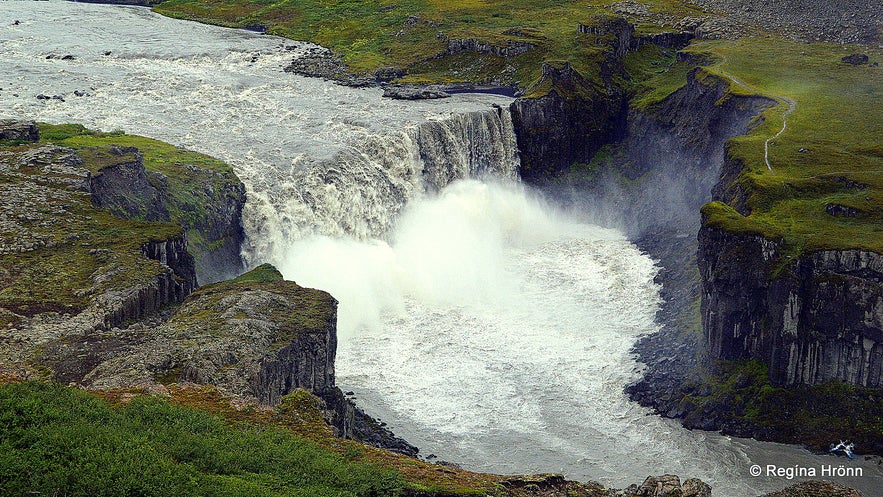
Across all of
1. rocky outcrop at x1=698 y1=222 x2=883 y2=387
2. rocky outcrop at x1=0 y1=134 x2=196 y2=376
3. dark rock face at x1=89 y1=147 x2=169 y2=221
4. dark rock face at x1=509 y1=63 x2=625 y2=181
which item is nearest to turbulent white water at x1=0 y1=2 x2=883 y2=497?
dark rock face at x1=509 y1=63 x2=625 y2=181

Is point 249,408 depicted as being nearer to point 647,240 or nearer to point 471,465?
point 471,465

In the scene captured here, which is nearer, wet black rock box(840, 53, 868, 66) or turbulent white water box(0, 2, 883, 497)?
turbulent white water box(0, 2, 883, 497)

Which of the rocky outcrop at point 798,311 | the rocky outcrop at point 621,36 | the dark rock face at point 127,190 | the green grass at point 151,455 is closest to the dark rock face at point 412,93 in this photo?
the rocky outcrop at point 621,36

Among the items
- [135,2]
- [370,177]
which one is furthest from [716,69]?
[135,2]

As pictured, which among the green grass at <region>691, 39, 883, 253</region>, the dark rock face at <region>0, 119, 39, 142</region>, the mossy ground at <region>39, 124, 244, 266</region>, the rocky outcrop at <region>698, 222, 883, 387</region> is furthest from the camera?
the dark rock face at <region>0, 119, 39, 142</region>

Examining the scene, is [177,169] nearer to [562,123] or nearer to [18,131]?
[18,131]

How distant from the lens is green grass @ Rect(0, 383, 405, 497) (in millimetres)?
30312

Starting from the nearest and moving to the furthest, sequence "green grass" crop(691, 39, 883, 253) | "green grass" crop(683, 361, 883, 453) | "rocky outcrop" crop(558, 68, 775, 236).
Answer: "green grass" crop(683, 361, 883, 453), "green grass" crop(691, 39, 883, 253), "rocky outcrop" crop(558, 68, 775, 236)

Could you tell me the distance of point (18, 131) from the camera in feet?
236

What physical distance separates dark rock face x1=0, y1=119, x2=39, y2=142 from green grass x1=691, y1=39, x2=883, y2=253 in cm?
4794

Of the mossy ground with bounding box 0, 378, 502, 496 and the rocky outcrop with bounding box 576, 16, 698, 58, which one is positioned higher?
the rocky outcrop with bounding box 576, 16, 698, 58

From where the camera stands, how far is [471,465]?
5378 cm

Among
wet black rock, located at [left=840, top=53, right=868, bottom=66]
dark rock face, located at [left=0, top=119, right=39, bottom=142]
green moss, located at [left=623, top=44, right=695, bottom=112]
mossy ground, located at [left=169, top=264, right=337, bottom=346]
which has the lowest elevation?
mossy ground, located at [left=169, top=264, right=337, bottom=346]

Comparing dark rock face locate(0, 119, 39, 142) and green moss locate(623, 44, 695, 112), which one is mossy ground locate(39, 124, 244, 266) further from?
green moss locate(623, 44, 695, 112)
